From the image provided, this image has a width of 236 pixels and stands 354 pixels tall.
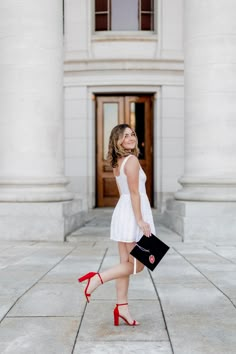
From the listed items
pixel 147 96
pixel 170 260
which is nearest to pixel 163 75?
pixel 147 96

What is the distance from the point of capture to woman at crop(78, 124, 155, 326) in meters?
4.61

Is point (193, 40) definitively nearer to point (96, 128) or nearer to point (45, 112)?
point (45, 112)

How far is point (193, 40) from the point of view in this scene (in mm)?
11266

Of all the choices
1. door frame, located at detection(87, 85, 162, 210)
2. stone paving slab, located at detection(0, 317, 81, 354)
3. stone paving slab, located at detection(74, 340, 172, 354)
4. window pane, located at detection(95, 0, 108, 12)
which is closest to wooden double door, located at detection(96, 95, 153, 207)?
door frame, located at detection(87, 85, 162, 210)

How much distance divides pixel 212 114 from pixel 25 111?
156 inches

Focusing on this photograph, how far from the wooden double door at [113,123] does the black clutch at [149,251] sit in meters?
14.6

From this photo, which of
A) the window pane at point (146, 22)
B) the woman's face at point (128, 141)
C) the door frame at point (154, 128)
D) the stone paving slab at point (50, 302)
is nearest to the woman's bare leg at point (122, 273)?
the stone paving slab at point (50, 302)

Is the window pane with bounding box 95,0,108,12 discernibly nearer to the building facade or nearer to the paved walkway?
the building facade

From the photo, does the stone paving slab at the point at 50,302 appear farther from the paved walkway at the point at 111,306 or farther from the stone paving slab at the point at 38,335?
the stone paving slab at the point at 38,335

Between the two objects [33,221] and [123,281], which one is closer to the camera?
[123,281]

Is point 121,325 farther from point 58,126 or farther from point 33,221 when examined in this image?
point 58,126

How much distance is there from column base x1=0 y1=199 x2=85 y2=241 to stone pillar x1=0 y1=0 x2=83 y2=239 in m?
0.02

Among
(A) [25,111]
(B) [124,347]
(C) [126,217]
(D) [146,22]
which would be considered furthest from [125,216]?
(D) [146,22]

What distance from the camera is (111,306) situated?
5.41 metres
